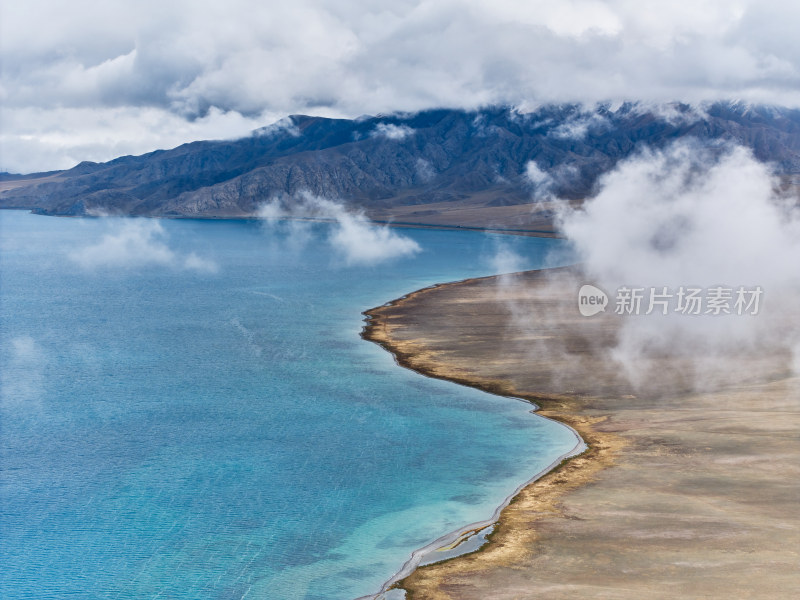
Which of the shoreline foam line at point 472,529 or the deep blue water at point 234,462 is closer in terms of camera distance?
the shoreline foam line at point 472,529

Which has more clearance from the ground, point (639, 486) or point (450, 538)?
point (639, 486)

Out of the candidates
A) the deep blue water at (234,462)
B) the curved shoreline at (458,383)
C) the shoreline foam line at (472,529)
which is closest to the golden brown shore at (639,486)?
the curved shoreline at (458,383)

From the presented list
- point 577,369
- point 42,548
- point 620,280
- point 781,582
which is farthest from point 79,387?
point 620,280

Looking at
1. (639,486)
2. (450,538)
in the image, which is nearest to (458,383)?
(639,486)

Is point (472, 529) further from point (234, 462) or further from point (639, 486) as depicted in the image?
point (234, 462)

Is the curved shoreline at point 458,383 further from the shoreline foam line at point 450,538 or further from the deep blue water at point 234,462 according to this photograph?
the deep blue water at point 234,462

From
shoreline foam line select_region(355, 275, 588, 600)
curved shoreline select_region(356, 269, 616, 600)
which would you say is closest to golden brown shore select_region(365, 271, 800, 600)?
curved shoreline select_region(356, 269, 616, 600)
